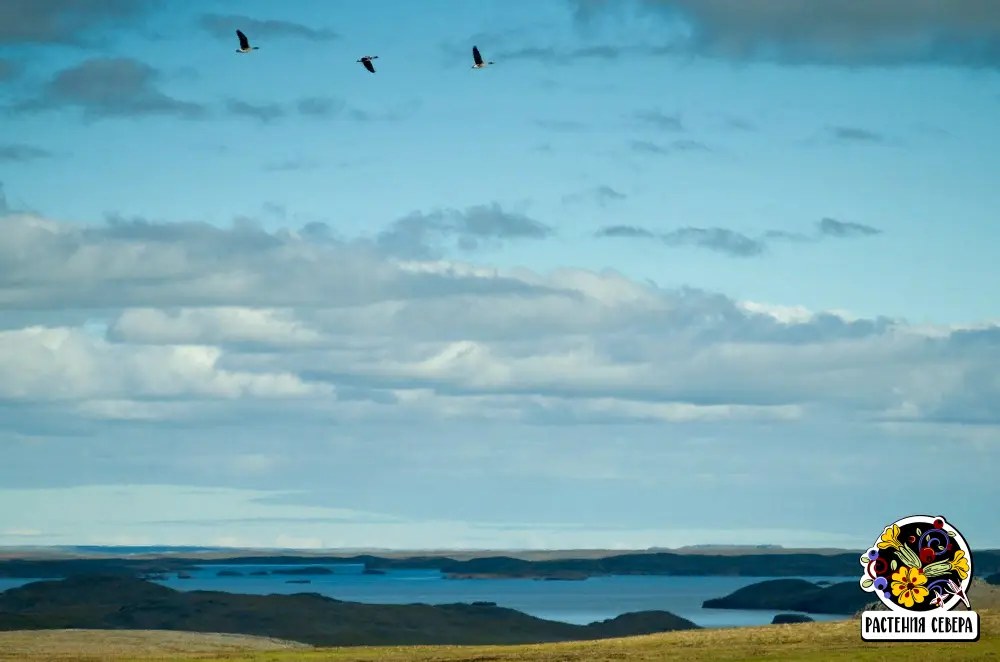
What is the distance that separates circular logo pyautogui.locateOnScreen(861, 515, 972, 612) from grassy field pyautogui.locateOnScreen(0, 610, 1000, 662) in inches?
350

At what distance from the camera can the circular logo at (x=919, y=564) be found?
158 feet

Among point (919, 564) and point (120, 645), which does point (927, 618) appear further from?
point (120, 645)

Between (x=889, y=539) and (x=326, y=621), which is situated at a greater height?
(x=889, y=539)

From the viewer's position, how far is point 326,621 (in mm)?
121375

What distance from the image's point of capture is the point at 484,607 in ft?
438

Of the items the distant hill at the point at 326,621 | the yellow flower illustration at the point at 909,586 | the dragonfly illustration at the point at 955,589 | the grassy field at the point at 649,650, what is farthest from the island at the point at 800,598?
the dragonfly illustration at the point at 955,589

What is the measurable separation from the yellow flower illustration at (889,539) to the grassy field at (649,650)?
11554 mm

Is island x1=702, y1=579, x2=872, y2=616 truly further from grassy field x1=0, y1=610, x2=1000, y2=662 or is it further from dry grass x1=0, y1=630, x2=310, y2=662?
grassy field x1=0, y1=610, x2=1000, y2=662

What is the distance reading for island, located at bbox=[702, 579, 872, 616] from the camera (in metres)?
166

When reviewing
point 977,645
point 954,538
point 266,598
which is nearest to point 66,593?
point 266,598

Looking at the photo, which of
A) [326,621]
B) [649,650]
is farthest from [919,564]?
[326,621]

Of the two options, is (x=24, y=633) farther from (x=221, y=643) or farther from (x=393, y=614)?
(x=393, y=614)

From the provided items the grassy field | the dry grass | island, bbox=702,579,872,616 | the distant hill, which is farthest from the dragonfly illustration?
island, bbox=702,579,872,616

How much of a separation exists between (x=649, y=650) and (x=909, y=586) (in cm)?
2040
